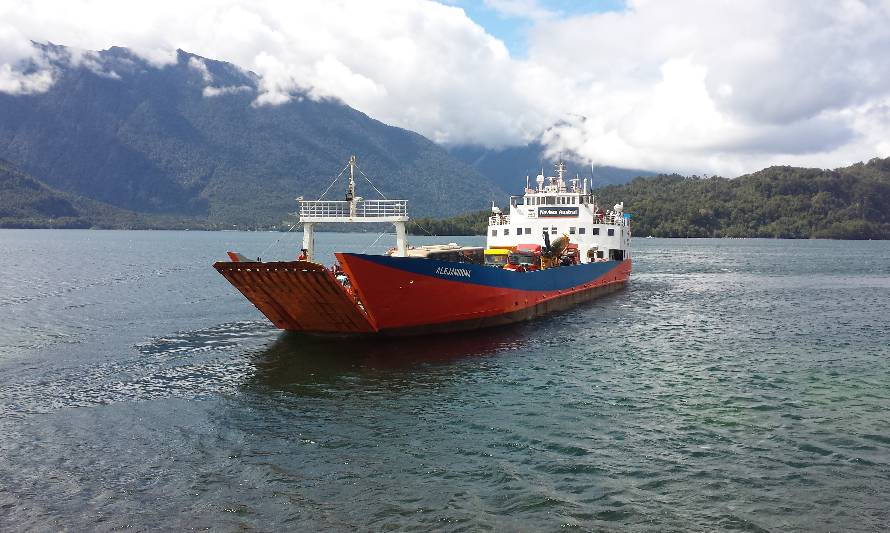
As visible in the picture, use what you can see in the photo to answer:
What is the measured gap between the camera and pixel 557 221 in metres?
54.0

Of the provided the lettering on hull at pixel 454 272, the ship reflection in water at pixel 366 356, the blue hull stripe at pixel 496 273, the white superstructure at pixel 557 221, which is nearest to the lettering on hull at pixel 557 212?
the white superstructure at pixel 557 221

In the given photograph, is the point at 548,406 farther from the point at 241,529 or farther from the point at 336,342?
the point at 336,342

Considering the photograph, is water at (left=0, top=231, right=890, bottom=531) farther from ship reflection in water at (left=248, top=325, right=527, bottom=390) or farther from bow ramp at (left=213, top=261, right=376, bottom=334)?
bow ramp at (left=213, top=261, right=376, bottom=334)

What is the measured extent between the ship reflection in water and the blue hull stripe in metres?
3.11

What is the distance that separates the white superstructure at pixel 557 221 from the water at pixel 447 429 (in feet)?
62.0

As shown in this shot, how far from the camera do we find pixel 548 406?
65.3 ft

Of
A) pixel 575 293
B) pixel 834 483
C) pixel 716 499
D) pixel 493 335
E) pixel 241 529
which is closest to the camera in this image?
pixel 241 529

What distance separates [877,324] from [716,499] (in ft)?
103

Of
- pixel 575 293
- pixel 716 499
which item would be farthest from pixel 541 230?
pixel 716 499

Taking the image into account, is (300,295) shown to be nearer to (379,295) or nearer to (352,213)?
(379,295)

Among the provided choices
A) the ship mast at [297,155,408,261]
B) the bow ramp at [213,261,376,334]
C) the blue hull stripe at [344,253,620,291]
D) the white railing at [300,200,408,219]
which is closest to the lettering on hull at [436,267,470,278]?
the blue hull stripe at [344,253,620,291]

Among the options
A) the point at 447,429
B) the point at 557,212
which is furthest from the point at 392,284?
the point at 557,212

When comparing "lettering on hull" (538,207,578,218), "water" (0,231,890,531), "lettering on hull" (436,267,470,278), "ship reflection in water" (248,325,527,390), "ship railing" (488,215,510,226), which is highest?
"lettering on hull" (538,207,578,218)

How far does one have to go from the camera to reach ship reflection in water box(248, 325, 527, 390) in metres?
23.8
